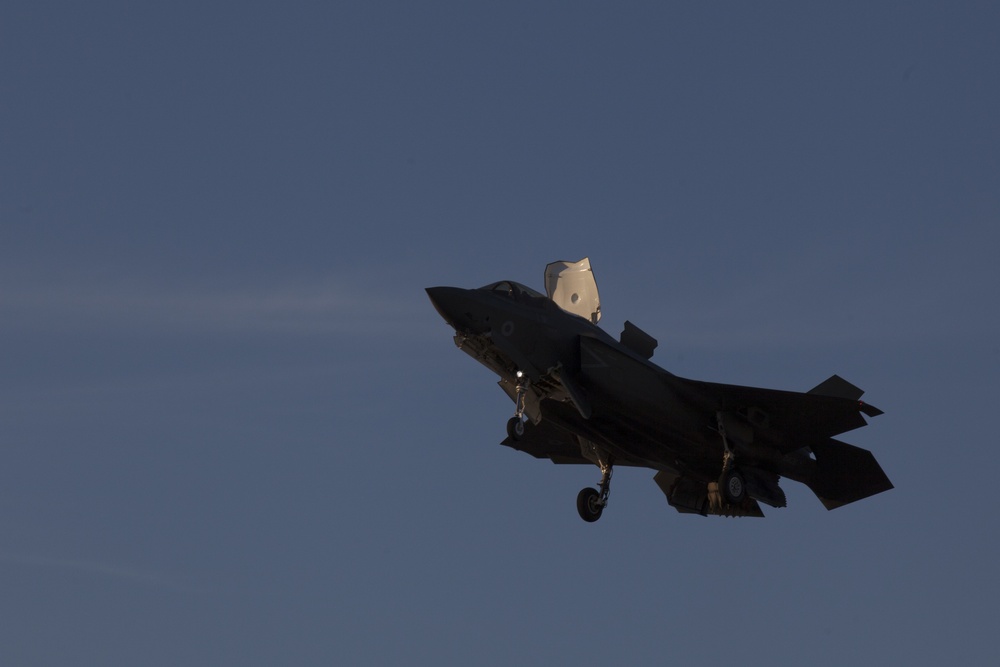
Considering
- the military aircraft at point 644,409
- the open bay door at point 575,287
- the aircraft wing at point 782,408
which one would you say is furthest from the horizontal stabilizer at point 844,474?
the open bay door at point 575,287

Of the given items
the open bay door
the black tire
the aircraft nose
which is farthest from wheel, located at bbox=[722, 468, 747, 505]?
the aircraft nose

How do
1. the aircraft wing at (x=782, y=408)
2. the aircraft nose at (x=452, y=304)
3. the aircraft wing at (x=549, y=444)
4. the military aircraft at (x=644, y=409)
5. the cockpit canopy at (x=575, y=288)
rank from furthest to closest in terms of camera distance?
the aircraft wing at (x=549, y=444)
the cockpit canopy at (x=575, y=288)
the aircraft wing at (x=782, y=408)
the military aircraft at (x=644, y=409)
the aircraft nose at (x=452, y=304)

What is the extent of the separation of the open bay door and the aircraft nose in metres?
3.50

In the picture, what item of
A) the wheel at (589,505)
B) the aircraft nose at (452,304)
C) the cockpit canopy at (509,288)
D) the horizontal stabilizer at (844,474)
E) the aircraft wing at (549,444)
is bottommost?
the wheel at (589,505)

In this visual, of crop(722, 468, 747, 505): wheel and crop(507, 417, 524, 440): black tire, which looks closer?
crop(507, 417, 524, 440): black tire

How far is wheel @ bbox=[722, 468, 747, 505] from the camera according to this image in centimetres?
3794

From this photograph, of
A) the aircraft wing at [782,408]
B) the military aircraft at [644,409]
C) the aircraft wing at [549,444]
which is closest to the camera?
the military aircraft at [644,409]

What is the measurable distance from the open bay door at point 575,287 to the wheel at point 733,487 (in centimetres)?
525

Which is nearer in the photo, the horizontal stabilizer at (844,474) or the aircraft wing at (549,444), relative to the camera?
the horizontal stabilizer at (844,474)

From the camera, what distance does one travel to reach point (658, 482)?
41688mm

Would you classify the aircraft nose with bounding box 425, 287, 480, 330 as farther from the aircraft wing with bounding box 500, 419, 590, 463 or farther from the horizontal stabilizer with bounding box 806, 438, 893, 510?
the horizontal stabilizer with bounding box 806, 438, 893, 510

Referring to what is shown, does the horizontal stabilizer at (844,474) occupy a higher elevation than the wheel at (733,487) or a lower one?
higher

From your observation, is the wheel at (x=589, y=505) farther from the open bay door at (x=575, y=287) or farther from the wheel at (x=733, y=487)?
the open bay door at (x=575, y=287)

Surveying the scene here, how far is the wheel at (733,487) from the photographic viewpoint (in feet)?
124
